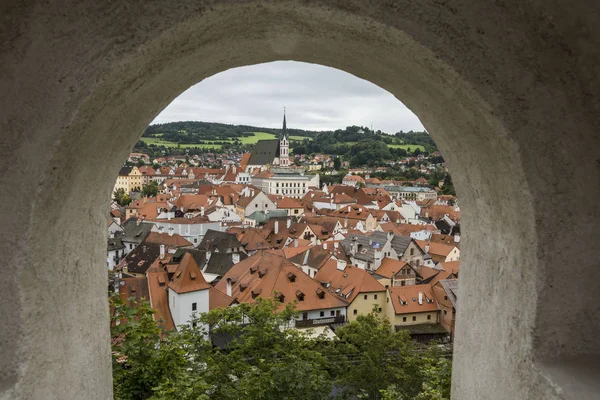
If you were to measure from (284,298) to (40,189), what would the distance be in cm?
2768

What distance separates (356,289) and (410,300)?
380cm

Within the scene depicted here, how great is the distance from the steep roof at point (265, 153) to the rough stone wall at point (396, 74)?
116778 mm

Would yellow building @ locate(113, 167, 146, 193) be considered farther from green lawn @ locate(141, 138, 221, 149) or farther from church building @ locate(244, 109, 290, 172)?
green lawn @ locate(141, 138, 221, 149)

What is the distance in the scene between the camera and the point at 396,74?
2164 mm

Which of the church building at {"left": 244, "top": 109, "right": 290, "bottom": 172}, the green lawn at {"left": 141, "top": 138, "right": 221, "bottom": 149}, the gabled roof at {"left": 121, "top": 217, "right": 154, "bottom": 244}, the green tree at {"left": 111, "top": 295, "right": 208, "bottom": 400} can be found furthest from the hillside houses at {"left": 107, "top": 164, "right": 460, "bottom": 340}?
the green lawn at {"left": 141, "top": 138, "right": 221, "bottom": 149}

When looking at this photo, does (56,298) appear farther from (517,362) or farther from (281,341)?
(281,341)

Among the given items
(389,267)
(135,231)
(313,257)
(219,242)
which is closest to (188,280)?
(313,257)

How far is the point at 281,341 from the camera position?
48.4 feet

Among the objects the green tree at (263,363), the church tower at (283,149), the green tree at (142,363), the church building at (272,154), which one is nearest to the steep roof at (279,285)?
the green tree at (263,363)

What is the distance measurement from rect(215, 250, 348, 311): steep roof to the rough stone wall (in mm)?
26541

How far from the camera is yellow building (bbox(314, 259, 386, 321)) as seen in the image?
102ft

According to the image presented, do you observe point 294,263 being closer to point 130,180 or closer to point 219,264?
point 219,264

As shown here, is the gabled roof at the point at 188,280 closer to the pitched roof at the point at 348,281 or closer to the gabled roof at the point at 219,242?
the pitched roof at the point at 348,281

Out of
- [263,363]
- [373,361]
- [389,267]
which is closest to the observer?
[263,363]
